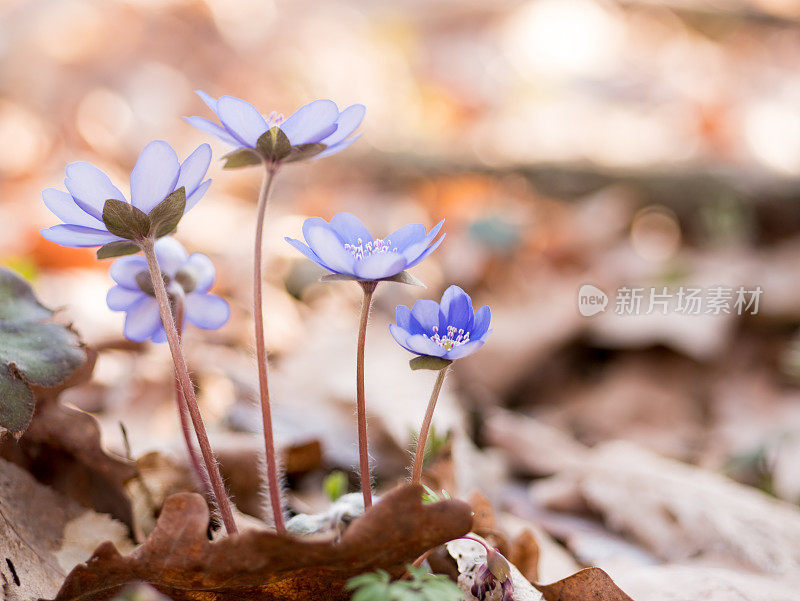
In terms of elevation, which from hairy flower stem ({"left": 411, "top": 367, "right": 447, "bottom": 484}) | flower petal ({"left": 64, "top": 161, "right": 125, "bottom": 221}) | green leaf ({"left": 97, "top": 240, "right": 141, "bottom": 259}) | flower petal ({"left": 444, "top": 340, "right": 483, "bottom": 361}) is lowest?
hairy flower stem ({"left": 411, "top": 367, "right": 447, "bottom": 484})

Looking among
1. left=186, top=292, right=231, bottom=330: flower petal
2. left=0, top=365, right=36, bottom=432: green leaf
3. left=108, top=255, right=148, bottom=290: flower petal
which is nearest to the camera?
left=0, top=365, right=36, bottom=432: green leaf

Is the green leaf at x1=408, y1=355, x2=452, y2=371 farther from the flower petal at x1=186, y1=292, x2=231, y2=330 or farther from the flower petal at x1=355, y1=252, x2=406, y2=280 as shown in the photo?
the flower petal at x1=186, y1=292, x2=231, y2=330

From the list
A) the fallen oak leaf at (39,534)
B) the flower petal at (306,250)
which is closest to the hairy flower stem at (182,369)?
the flower petal at (306,250)

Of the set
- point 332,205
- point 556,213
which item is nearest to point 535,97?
point 556,213

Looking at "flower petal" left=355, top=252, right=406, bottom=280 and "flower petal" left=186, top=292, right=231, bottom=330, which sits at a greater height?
"flower petal" left=355, top=252, right=406, bottom=280

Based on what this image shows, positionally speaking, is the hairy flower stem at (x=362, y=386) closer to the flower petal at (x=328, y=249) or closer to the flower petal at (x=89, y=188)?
the flower petal at (x=328, y=249)

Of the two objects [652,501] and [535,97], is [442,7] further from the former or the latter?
[652,501]

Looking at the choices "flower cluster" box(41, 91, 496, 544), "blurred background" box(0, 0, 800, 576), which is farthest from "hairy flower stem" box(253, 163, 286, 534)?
"blurred background" box(0, 0, 800, 576)
